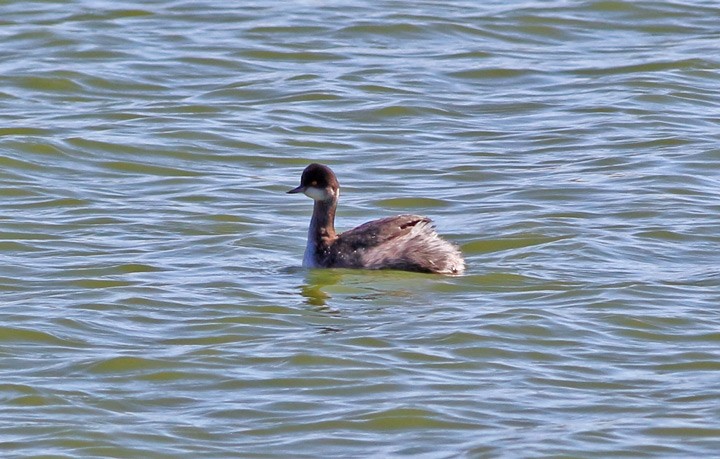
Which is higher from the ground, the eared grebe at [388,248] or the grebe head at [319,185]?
the grebe head at [319,185]

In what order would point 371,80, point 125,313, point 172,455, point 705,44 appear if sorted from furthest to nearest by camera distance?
point 705,44
point 371,80
point 125,313
point 172,455

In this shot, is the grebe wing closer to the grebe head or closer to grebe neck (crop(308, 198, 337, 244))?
grebe neck (crop(308, 198, 337, 244))

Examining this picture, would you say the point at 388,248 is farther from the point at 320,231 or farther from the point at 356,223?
the point at 356,223

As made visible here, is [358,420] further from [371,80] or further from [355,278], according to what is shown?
[371,80]

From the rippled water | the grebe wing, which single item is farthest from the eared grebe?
the rippled water

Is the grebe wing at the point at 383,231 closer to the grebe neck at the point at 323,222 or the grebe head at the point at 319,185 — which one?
the grebe neck at the point at 323,222

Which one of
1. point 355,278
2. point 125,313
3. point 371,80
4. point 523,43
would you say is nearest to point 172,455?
point 125,313

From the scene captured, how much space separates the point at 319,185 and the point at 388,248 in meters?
0.79

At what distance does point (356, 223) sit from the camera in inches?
496

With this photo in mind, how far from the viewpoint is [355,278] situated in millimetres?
11031

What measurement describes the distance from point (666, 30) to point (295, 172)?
644 cm

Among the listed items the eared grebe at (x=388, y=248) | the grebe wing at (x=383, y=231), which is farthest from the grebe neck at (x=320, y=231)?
the grebe wing at (x=383, y=231)

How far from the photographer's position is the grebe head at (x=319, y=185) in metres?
11.4

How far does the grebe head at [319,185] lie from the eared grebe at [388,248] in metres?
0.23
